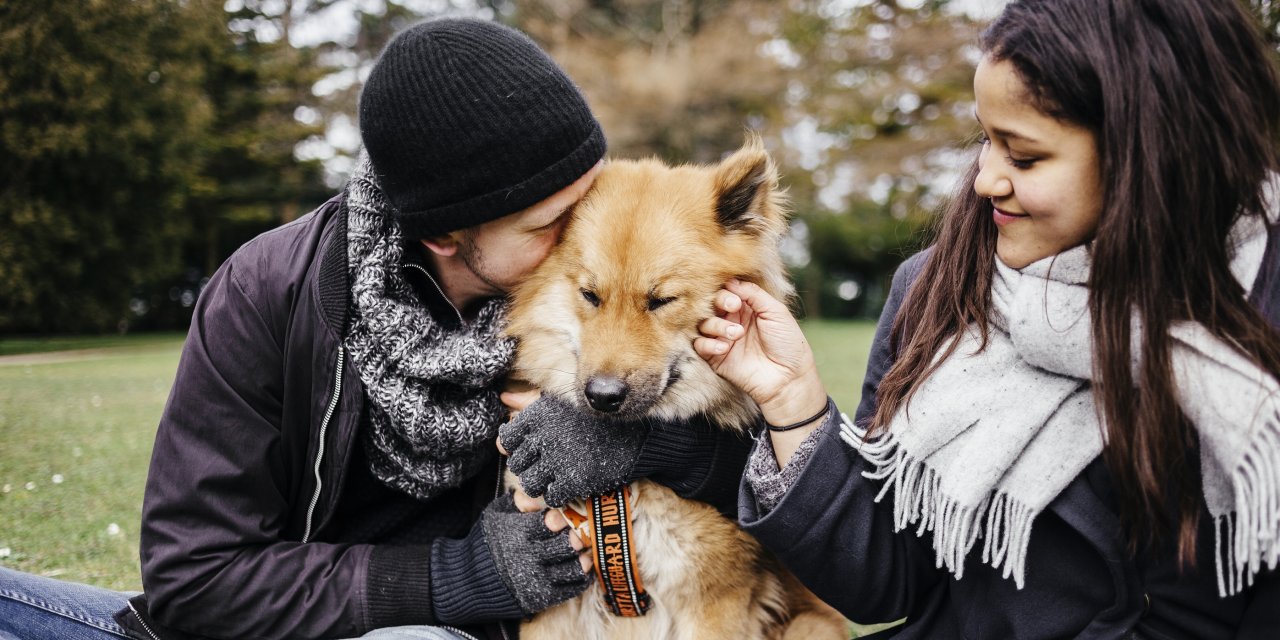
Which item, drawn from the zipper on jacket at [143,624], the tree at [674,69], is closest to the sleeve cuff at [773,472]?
the zipper on jacket at [143,624]

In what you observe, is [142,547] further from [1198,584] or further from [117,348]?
[117,348]

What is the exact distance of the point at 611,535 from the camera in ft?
6.81

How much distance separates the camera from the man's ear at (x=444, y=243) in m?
2.05

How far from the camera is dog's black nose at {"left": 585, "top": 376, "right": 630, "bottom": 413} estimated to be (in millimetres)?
2006

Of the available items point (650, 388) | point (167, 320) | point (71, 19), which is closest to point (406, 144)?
point (650, 388)

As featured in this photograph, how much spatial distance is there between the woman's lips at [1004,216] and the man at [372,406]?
0.94 metres

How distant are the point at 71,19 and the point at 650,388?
17.3m

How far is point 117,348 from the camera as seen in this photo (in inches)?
557

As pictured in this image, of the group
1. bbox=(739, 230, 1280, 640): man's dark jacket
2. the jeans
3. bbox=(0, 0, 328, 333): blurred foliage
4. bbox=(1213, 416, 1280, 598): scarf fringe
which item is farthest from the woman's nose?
bbox=(0, 0, 328, 333): blurred foliage

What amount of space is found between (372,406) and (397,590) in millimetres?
462

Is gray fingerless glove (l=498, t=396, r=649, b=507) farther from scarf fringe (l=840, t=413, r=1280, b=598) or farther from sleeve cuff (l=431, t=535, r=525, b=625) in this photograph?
scarf fringe (l=840, t=413, r=1280, b=598)

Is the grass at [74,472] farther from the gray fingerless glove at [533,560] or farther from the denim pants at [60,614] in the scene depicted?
the gray fingerless glove at [533,560]

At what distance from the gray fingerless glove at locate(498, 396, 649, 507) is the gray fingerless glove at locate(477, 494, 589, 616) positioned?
0.30ft

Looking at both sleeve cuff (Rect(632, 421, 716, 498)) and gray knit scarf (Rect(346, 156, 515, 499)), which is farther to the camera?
sleeve cuff (Rect(632, 421, 716, 498))
